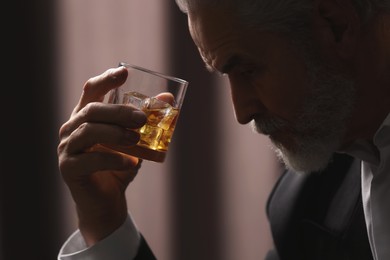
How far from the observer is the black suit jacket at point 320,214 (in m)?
1.38

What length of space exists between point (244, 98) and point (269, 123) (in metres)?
0.06

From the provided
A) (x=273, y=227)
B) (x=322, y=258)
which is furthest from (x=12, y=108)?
(x=322, y=258)

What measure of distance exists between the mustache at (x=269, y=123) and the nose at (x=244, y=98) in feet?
0.06

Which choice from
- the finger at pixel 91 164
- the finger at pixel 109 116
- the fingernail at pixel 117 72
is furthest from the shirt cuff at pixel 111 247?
the fingernail at pixel 117 72

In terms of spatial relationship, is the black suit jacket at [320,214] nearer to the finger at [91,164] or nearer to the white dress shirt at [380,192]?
the white dress shirt at [380,192]

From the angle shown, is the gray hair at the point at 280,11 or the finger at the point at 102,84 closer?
the gray hair at the point at 280,11

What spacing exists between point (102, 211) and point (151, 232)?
2.45 feet

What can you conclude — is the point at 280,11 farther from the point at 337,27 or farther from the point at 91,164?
the point at 91,164

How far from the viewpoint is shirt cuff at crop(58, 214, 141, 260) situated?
4.53 ft

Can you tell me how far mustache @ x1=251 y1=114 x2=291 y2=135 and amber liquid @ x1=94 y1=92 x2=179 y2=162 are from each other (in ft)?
0.49

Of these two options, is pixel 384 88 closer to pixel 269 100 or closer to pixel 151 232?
pixel 269 100

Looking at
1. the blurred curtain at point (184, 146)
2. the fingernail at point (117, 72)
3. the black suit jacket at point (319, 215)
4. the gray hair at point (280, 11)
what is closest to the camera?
the gray hair at point (280, 11)

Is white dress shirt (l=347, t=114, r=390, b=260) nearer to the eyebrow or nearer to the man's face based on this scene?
the man's face


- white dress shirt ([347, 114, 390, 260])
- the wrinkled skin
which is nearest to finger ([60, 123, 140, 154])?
the wrinkled skin
